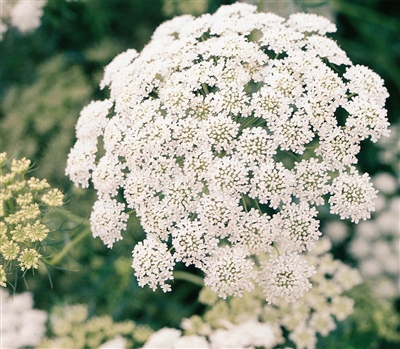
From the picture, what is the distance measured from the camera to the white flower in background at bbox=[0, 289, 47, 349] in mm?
3377

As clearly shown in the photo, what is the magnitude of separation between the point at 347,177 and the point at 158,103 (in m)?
1.06

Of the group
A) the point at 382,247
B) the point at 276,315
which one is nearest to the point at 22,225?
the point at 276,315

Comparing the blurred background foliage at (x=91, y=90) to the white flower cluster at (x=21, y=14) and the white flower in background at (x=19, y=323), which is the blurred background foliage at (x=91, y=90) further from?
the white flower in background at (x=19, y=323)

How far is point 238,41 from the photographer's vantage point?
8.29 ft

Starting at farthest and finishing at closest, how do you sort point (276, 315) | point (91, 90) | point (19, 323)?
point (91, 90), point (19, 323), point (276, 315)

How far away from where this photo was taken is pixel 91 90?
468cm

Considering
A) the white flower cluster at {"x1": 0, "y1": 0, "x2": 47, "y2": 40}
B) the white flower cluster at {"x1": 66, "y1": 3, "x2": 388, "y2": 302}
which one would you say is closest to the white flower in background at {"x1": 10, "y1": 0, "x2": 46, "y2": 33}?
the white flower cluster at {"x1": 0, "y1": 0, "x2": 47, "y2": 40}

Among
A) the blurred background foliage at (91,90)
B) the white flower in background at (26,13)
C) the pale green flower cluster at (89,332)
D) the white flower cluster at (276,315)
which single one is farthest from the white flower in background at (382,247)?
the white flower in background at (26,13)

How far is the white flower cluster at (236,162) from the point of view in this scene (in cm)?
236

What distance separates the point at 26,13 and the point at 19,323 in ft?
8.22

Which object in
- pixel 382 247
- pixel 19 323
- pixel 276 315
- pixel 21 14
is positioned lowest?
pixel 19 323

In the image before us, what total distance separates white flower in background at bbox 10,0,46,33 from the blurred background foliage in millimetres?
99

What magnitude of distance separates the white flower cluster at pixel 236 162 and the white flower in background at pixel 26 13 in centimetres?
187

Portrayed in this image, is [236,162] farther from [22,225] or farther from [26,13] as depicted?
[26,13]
